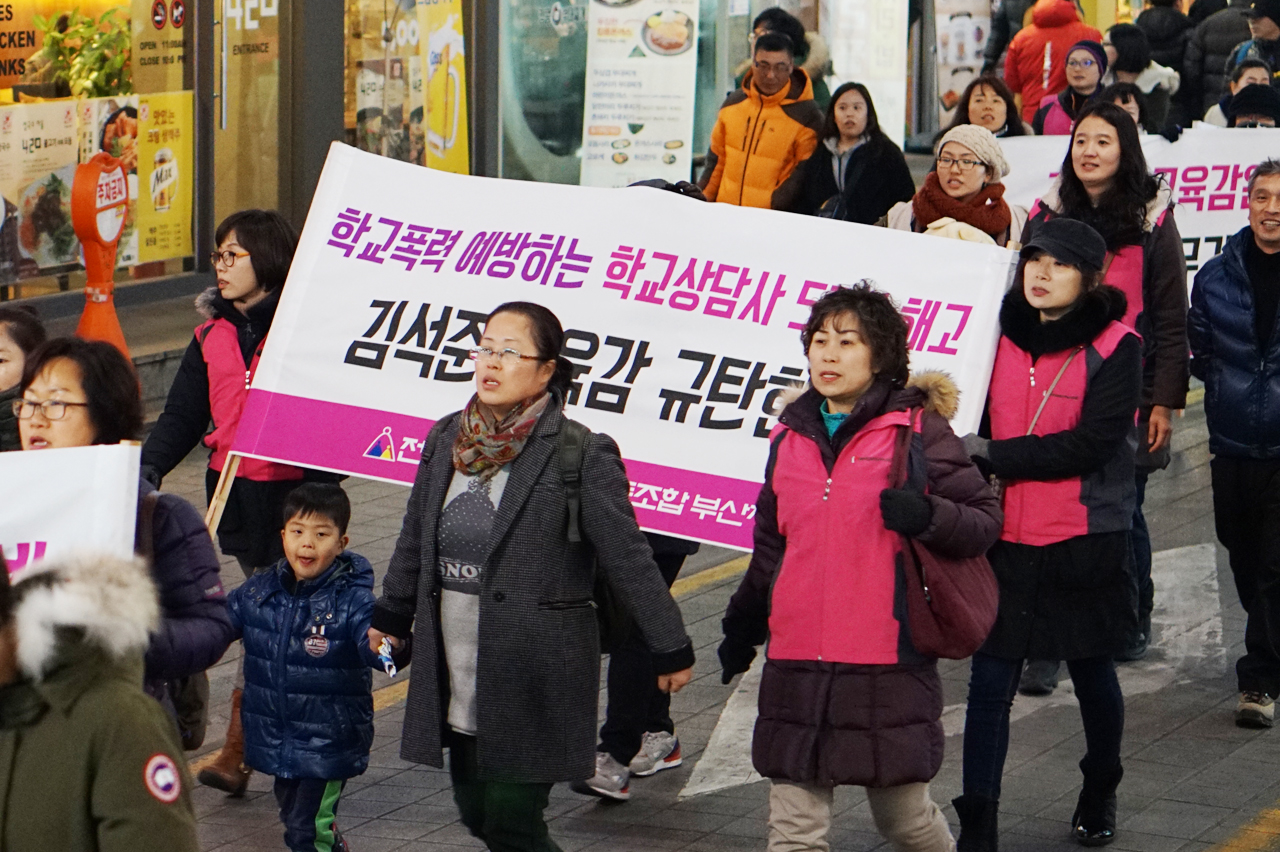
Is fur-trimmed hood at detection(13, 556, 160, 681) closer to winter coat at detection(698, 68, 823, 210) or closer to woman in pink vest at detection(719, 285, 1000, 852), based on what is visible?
woman in pink vest at detection(719, 285, 1000, 852)

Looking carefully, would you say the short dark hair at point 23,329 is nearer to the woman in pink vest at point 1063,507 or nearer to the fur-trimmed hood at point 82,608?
the fur-trimmed hood at point 82,608

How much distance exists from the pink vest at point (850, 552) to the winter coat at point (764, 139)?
5.85 m

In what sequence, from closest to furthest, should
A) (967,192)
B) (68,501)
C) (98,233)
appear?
1. (68,501)
2. (967,192)
3. (98,233)

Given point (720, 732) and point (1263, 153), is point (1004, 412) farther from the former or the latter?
point (1263, 153)

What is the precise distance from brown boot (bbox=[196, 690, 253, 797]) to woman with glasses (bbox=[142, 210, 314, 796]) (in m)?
0.52

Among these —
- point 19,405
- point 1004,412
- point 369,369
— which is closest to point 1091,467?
point 1004,412

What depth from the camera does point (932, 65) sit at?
24531mm

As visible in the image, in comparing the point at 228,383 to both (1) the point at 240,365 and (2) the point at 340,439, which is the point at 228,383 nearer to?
(1) the point at 240,365

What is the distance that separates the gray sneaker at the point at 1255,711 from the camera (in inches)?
264

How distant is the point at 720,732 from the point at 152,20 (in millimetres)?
8046

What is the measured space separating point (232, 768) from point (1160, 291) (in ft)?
10.9

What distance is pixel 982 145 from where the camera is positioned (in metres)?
7.26

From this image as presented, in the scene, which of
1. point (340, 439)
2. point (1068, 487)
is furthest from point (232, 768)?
point (1068, 487)

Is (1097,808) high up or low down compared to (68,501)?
down
